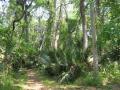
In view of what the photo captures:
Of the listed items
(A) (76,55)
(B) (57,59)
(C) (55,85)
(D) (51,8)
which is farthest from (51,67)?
(D) (51,8)

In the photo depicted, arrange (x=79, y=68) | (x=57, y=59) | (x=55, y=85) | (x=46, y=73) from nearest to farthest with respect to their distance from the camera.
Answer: (x=55, y=85) → (x=79, y=68) → (x=57, y=59) → (x=46, y=73)

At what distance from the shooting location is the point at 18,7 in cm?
1845

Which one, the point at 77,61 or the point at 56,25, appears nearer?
the point at 77,61

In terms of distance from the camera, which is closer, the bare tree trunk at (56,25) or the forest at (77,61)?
the forest at (77,61)

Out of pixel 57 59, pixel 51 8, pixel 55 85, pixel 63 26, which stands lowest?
pixel 55 85

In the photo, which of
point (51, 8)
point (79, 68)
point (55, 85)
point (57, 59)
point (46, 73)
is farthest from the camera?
point (51, 8)

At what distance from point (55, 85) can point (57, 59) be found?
3069 millimetres

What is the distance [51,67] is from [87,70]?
225 centimetres

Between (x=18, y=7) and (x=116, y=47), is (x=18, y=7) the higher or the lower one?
the higher one

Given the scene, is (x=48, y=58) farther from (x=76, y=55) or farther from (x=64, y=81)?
(x=64, y=81)

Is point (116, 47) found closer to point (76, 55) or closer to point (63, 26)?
point (76, 55)

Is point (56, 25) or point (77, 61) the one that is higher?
point (56, 25)

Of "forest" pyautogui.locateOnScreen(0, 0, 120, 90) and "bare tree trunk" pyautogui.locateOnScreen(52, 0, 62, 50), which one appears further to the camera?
"bare tree trunk" pyautogui.locateOnScreen(52, 0, 62, 50)

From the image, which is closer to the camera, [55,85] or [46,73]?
[55,85]
